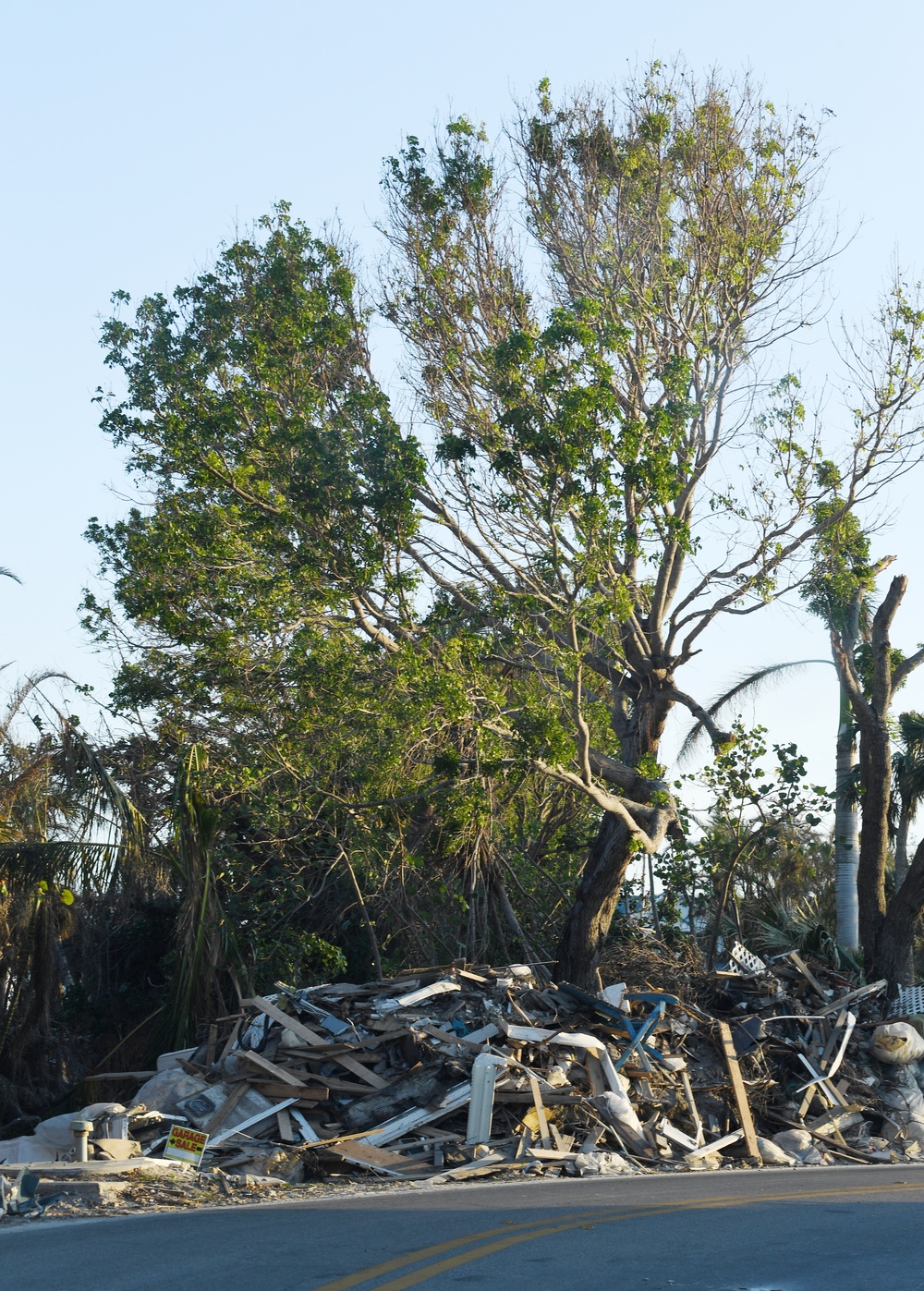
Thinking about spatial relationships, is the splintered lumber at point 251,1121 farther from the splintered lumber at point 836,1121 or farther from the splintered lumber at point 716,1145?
the splintered lumber at point 836,1121

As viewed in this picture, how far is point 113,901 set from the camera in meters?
20.9

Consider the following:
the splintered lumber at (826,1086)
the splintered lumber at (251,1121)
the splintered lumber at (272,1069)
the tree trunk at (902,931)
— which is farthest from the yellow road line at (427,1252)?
the tree trunk at (902,931)

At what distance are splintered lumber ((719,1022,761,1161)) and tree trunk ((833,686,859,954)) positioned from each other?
7.45 meters

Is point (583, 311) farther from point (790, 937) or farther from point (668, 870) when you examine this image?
point (790, 937)

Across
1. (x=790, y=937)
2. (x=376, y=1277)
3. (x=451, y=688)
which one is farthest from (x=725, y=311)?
(x=376, y=1277)

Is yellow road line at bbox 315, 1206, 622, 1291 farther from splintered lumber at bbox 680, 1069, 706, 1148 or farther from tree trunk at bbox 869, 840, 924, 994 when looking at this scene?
tree trunk at bbox 869, 840, 924, 994

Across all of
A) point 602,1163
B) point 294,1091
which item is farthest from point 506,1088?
point 294,1091

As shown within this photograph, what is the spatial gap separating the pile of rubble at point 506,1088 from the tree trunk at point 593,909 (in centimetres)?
138

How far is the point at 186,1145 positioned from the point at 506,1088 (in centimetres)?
344

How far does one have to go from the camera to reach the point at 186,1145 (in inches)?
478

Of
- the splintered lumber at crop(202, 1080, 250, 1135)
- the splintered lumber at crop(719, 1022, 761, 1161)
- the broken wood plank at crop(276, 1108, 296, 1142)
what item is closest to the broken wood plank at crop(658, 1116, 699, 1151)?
the splintered lumber at crop(719, 1022, 761, 1161)

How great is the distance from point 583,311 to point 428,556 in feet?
12.8

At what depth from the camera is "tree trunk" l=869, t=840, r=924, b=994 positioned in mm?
20047

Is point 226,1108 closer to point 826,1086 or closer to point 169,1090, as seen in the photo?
point 169,1090
